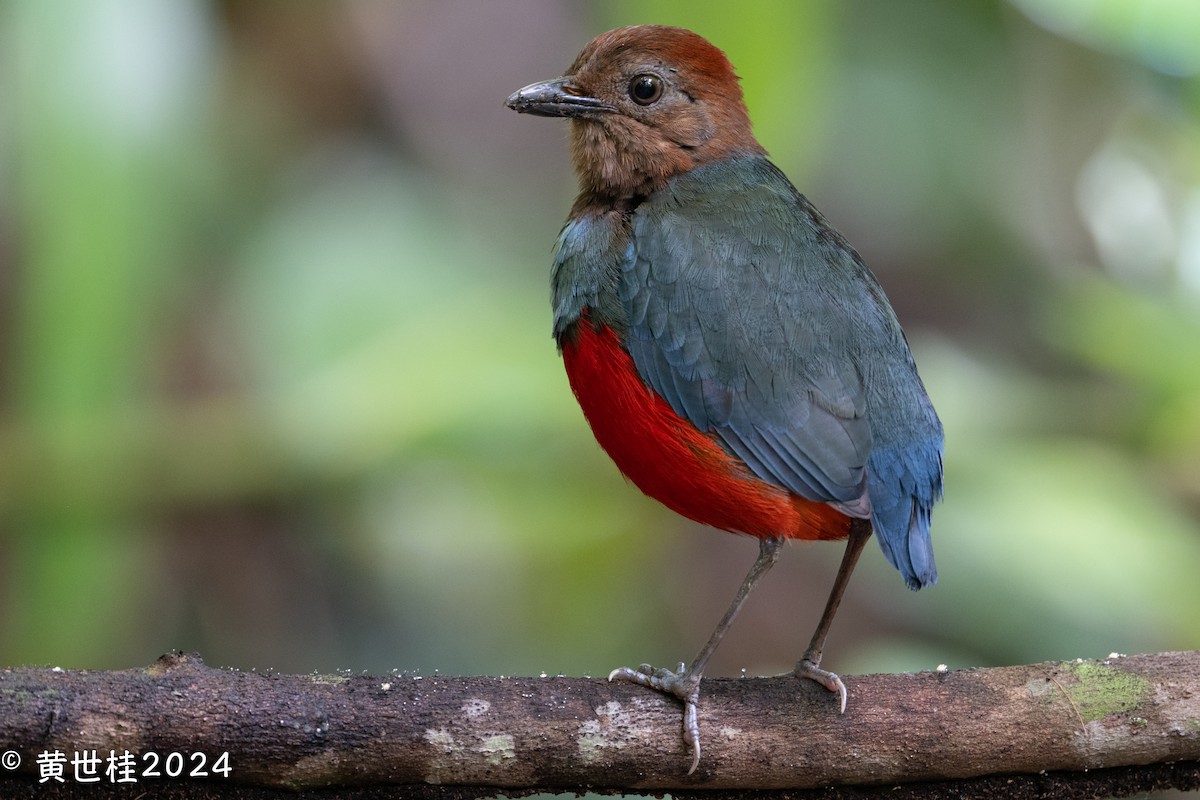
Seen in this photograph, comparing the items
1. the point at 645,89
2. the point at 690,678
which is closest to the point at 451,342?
the point at 645,89

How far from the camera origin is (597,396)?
3434 mm

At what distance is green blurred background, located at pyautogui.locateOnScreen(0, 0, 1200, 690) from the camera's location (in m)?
4.40

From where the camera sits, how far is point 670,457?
3.35 meters

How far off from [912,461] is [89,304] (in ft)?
8.34

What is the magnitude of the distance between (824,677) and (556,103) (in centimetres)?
167

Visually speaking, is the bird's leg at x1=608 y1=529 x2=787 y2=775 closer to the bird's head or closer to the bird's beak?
the bird's head

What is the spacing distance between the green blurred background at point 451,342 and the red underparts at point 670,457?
3.70 ft

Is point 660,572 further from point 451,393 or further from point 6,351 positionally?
point 6,351

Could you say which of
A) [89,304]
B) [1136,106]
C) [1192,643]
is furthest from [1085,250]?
[89,304]

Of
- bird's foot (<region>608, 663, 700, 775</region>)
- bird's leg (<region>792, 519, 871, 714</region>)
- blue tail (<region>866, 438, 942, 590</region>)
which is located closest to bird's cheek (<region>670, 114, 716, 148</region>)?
blue tail (<region>866, 438, 942, 590</region>)

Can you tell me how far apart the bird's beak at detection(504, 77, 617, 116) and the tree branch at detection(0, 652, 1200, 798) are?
154 cm

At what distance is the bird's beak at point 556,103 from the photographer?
3.74m

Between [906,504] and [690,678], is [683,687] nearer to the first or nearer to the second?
[690,678]

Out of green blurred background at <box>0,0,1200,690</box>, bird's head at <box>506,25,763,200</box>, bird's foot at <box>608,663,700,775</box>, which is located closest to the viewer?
bird's foot at <box>608,663,700,775</box>
